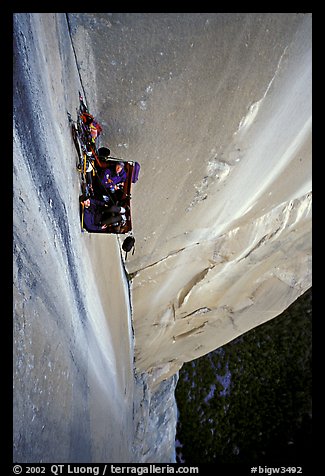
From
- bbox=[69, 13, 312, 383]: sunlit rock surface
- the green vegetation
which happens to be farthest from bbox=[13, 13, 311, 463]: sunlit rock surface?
the green vegetation

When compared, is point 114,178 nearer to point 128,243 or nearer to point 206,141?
point 206,141

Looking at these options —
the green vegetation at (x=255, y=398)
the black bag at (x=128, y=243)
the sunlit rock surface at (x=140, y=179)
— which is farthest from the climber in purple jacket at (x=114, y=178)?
the green vegetation at (x=255, y=398)

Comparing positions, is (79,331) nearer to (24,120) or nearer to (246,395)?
(24,120)

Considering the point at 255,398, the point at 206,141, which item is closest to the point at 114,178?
the point at 206,141

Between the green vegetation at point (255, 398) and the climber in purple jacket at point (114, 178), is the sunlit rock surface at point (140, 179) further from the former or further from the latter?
the green vegetation at point (255, 398)

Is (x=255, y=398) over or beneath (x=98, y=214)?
beneath
